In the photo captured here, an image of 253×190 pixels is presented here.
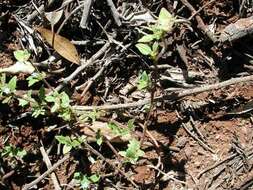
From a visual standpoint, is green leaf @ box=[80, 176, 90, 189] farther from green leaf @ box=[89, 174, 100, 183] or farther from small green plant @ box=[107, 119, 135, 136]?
small green plant @ box=[107, 119, 135, 136]

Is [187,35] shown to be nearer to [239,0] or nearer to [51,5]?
[239,0]

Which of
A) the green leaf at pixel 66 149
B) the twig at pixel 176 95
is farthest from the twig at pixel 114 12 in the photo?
the green leaf at pixel 66 149

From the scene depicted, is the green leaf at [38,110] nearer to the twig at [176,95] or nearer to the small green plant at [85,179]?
the twig at [176,95]

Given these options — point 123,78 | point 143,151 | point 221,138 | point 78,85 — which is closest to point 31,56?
point 78,85

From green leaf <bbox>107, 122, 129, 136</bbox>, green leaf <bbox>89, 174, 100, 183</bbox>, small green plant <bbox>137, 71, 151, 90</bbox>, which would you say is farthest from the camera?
green leaf <bbox>89, 174, 100, 183</bbox>

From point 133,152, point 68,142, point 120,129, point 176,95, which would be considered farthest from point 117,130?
point 176,95

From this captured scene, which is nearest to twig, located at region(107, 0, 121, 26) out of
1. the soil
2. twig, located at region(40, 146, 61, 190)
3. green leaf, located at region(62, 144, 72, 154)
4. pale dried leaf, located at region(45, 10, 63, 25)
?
the soil
